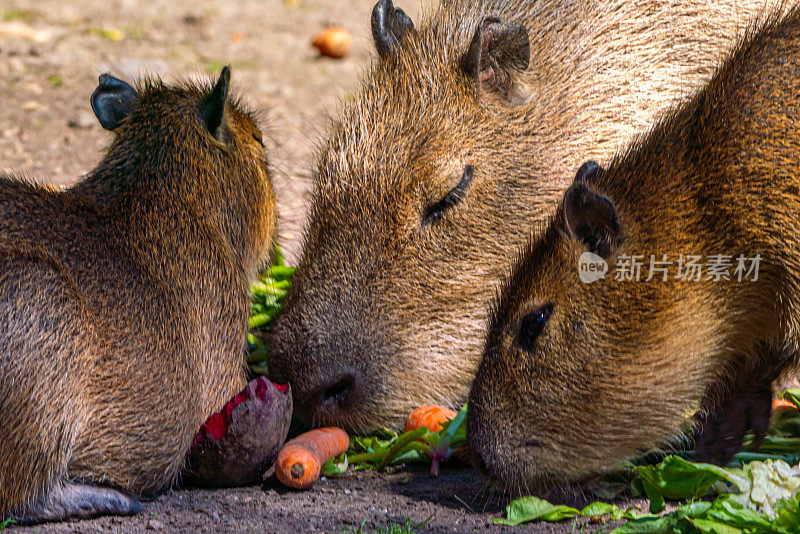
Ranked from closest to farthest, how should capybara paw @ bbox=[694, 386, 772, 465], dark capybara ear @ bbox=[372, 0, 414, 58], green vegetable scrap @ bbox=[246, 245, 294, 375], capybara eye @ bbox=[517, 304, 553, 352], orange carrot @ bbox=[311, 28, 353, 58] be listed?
capybara eye @ bbox=[517, 304, 553, 352]
capybara paw @ bbox=[694, 386, 772, 465]
dark capybara ear @ bbox=[372, 0, 414, 58]
green vegetable scrap @ bbox=[246, 245, 294, 375]
orange carrot @ bbox=[311, 28, 353, 58]

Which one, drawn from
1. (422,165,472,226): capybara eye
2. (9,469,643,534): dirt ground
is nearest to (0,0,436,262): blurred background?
(422,165,472,226): capybara eye

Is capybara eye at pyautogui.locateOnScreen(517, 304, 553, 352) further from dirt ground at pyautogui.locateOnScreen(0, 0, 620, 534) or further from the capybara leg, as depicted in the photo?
the capybara leg

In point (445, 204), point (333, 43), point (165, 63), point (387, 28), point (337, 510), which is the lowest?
point (337, 510)

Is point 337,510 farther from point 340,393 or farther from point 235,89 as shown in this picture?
point 235,89

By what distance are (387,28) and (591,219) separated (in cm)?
184

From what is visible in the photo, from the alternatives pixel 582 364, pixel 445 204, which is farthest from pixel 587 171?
pixel 445 204

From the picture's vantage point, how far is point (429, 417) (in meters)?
4.09

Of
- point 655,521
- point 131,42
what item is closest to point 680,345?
point 655,521

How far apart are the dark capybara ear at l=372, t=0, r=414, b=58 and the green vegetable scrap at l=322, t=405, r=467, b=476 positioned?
173 cm

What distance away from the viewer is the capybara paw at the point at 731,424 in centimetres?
391

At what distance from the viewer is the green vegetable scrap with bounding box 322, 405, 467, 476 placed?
3.95 metres

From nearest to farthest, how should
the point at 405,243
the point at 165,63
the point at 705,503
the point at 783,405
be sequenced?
the point at 705,503 < the point at 405,243 < the point at 783,405 < the point at 165,63

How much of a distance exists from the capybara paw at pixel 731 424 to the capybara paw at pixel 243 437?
1573 mm

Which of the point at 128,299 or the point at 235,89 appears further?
the point at 235,89
